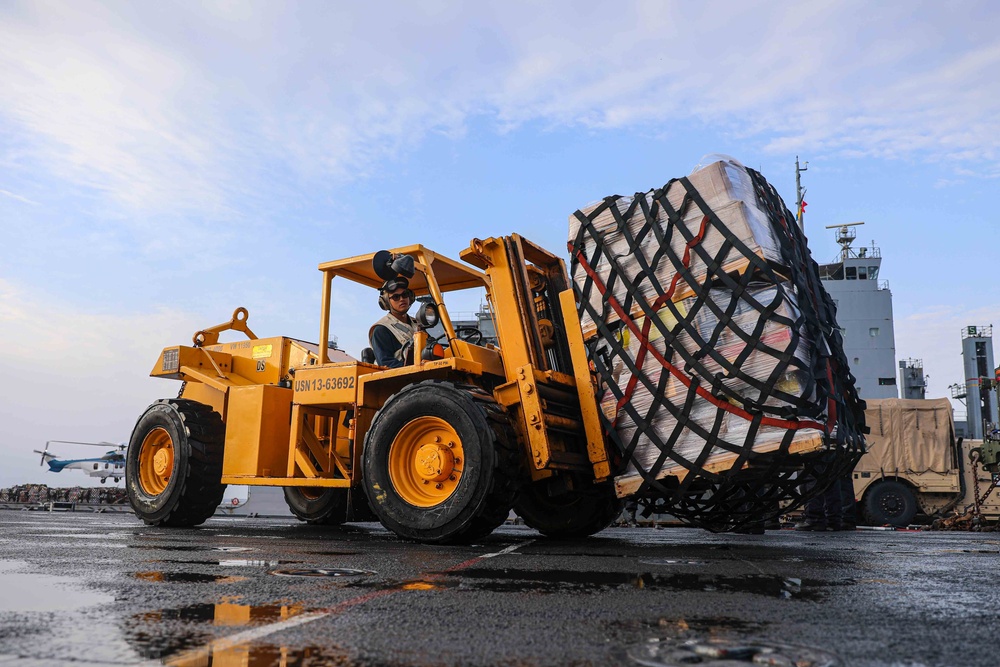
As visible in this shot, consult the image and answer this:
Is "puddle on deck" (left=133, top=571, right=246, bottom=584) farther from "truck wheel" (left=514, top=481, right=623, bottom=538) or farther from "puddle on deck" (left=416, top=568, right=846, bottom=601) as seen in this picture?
"truck wheel" (left=514, top=481, right=623, bottom=538)

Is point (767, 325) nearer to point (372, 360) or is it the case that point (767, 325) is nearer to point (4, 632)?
point (372, 360)

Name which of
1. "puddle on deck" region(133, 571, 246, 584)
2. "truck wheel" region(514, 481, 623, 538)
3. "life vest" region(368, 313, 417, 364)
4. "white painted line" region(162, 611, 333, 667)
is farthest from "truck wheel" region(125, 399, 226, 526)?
"white painted line" region(162, 611, 333, 667)

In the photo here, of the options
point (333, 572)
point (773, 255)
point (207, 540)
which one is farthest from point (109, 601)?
point (773, 255)

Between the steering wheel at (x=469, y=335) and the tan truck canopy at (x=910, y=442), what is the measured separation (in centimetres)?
1500

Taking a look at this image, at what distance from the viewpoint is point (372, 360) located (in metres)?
8.03

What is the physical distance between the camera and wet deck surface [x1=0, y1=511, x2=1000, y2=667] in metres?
2.11

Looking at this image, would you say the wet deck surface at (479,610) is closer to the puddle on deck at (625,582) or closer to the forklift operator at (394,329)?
the puddle on deck at (625,582)

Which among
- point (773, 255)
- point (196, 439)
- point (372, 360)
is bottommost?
point (196, 439)

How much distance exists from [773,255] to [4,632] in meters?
5.30

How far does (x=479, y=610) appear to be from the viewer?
2840mm

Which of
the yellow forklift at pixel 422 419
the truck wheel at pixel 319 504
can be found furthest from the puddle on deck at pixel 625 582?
the truck wheel at pixel 319 504

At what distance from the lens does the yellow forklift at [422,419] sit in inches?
253

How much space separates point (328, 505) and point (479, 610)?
796 centimetres

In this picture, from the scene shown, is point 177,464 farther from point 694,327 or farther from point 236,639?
point 236,639
